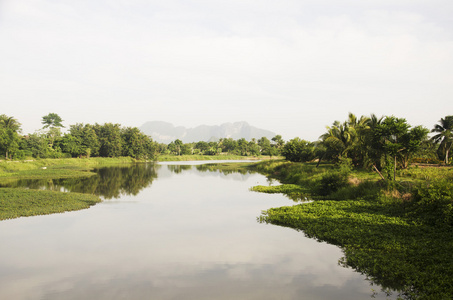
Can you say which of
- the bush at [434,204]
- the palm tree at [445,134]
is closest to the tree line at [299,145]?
the palm tree at [445,134]

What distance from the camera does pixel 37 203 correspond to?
2267 cm

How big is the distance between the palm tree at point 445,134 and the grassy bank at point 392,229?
23.2 m

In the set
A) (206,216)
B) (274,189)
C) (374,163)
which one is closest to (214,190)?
(274,189)

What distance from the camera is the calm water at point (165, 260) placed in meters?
9.88

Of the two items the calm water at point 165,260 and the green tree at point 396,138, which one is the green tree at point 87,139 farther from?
the green tree at point 396,138

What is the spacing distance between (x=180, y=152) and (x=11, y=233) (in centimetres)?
12515

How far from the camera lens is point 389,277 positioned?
976 cm

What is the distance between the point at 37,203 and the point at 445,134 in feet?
171

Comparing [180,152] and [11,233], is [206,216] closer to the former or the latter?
[11,233]

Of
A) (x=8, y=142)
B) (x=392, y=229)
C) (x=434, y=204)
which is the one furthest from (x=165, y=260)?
(x=8, y=142)

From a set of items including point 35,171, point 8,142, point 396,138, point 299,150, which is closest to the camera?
point 396,138

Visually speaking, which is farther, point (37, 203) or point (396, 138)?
point (396, 138)

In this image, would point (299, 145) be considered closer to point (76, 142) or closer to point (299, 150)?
point (299, 150)

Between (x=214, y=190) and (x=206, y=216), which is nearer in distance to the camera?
(x=206, y=216)
